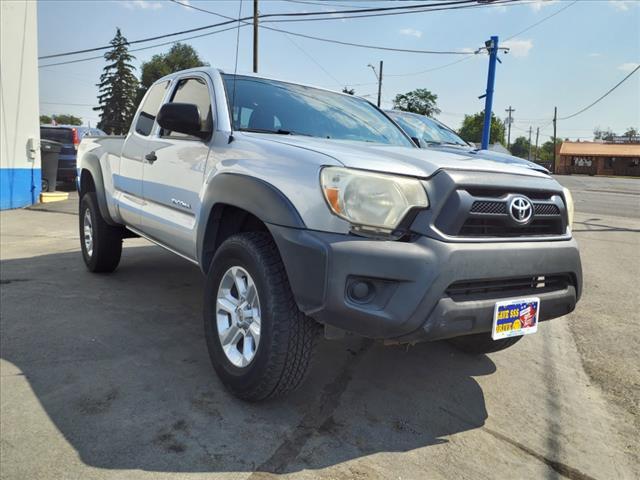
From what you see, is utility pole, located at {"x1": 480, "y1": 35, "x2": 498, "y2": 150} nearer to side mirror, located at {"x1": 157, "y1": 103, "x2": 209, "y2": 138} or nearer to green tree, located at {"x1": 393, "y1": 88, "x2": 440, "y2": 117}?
side mirror, located at {"x1": 157, "y1": 103, "x2": 209, "y2": 138}

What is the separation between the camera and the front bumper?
Result: 7.29 feet

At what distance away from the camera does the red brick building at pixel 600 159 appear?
60.3 m

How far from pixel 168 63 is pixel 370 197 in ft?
214

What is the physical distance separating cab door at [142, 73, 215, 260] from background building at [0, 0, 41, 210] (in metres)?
8.54

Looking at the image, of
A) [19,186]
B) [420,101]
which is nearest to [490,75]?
[19,186]

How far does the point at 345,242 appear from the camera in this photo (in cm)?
225

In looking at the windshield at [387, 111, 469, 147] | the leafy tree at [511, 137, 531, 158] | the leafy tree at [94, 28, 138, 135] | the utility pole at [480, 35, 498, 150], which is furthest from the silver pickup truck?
the leafy tree at [511, 137, 531, 158]

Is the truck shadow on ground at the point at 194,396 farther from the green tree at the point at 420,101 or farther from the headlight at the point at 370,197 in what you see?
the green tree at the point at 420,101

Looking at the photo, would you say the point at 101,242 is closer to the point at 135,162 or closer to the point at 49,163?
the point at 135,162

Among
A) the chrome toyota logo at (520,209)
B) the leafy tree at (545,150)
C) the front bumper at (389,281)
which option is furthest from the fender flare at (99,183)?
the leafy tree at (545,150)

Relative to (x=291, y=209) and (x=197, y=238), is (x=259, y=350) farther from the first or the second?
(x=197, y=238)

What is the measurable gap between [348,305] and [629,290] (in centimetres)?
461

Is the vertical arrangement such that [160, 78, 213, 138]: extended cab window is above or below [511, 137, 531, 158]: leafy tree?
below

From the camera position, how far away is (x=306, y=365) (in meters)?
2.57
